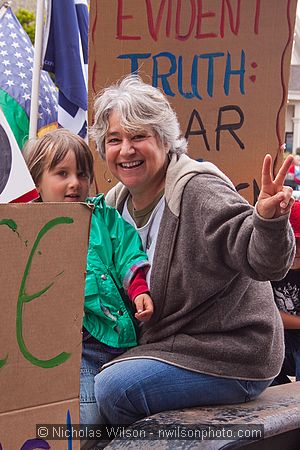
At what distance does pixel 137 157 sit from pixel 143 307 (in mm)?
489

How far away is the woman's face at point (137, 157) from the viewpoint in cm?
236

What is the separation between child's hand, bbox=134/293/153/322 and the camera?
214cm

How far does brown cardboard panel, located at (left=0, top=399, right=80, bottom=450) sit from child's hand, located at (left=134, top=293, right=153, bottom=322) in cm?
44

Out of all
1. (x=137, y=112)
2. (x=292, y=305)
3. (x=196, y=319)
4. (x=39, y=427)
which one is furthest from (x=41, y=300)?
(x=292, y=305)

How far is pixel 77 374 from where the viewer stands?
5.74 ft

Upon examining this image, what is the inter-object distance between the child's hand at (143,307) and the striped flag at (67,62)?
1703 millimetres

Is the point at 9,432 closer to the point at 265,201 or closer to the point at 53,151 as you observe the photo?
the point at 265,201

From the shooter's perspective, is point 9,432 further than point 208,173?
No

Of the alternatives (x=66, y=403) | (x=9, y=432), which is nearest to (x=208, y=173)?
(x=66, y=403)

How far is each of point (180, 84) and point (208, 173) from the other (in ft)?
3.42

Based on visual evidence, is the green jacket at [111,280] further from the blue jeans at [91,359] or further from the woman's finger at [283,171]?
the woman's finger at [283,171]

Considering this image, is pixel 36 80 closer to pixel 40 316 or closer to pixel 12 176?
pixel 12 176

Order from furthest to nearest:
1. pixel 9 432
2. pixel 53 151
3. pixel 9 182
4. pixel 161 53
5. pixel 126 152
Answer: pixel 161 53 < pixel 53 151 < pixel 126 152 < pixel 9 182 < pixel 9 432

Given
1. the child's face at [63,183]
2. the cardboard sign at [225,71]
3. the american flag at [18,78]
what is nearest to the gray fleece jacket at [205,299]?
the child's face at [63,183]
